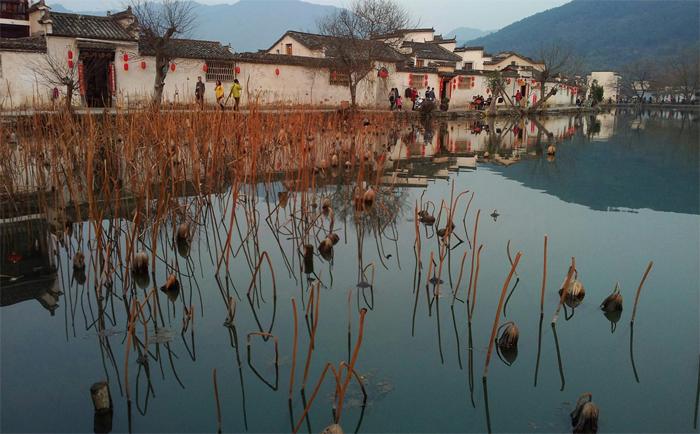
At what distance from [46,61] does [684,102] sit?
51205mm

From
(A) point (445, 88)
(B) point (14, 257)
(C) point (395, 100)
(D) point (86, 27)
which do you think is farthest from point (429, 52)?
(B) point (14, 257)

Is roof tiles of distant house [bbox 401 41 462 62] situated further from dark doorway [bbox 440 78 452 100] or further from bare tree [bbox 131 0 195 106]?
bare tree [bbox 131 0 195 106]

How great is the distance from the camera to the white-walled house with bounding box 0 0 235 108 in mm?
13664

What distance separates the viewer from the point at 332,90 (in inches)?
848

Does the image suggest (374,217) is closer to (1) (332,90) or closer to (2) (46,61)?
(2) (46,61)

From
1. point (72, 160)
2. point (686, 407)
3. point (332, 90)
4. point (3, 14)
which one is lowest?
point (686, 407)

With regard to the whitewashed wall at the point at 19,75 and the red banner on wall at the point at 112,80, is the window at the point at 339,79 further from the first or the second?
the whitewashed wall at the point at 19,75

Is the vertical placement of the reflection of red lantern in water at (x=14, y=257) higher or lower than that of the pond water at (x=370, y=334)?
higher

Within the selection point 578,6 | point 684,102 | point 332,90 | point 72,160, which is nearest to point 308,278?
point 72,160

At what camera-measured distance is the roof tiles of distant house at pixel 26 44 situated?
13414 millimetres

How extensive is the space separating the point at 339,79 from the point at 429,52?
26.0 ft

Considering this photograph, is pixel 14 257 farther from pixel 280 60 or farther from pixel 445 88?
pixel 445 88

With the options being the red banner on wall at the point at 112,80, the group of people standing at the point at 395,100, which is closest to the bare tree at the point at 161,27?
the red banner on wall at the point at 112,80

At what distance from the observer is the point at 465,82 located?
27.9 metres
